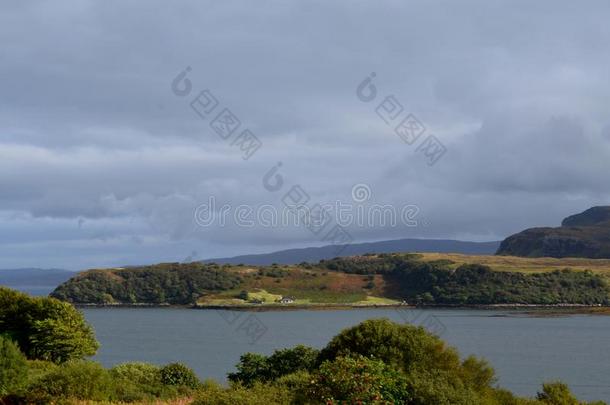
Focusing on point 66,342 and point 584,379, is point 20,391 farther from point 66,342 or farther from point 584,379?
point 584,379

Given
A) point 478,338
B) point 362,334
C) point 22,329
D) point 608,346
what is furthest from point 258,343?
point 362,334

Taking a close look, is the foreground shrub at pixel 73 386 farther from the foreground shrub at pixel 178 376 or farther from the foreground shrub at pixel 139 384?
the foreground shrub at pixel 178 376

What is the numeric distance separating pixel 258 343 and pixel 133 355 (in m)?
23.1

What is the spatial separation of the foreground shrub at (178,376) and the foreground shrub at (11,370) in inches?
343

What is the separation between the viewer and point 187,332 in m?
138

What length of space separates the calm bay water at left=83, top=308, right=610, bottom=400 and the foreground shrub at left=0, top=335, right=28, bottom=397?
4602 cm

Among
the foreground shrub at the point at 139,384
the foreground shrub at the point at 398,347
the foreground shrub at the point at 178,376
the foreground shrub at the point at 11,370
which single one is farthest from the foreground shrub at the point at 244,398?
the foreground shrub at the point at 178,376

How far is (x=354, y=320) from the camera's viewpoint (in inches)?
6560

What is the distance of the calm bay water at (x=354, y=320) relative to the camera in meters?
84.5

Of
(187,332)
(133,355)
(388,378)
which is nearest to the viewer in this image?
(388,378)

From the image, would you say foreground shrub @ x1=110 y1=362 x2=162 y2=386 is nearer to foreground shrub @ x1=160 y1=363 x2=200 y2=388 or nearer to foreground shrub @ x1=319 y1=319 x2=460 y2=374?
foreground shrub @ x1=160 y1=363 x2=200 y2=388

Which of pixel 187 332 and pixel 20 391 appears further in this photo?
pixel 187 332

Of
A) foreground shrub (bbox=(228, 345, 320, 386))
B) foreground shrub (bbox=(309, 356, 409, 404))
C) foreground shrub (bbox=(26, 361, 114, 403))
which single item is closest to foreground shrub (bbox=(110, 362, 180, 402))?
foreground shrub (bbox=(26, 361, 114, 403))

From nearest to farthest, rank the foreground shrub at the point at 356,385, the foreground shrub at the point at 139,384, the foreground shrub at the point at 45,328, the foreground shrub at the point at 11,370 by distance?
the foreground shrub at the point at 356,385 < the foreground shrub at the point at 11,370 < the foreground shrub at the point at 139,384 < the foreground shrub at the point at 45,328
